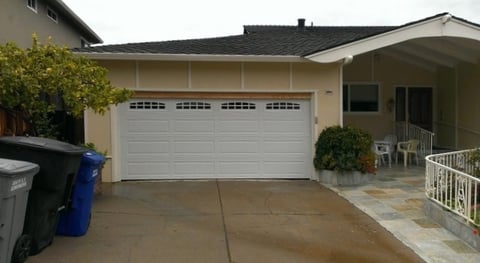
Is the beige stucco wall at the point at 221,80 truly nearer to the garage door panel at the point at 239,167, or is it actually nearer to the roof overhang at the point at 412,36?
the roof overhang at the point at 412,36

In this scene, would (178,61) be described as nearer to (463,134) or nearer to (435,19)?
(435,19)

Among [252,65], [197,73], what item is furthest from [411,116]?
[197,73]

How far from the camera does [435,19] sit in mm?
10578

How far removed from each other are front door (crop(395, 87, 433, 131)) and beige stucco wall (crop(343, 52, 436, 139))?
0.29 metres

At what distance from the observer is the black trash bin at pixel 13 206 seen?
4305mm

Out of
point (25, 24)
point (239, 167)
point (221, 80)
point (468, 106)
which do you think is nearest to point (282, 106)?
point (221, 80)

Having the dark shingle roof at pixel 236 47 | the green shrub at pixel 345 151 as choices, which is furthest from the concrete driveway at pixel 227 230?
the dark shingle roof at pixel 236 47

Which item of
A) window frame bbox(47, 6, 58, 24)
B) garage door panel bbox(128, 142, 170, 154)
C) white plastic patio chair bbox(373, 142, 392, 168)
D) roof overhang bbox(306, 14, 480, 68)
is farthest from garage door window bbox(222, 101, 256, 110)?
window frame bbox(47, 6, 58, 24)

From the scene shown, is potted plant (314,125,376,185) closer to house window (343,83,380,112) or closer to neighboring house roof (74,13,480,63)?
neighboring house roof (74,13,480,63)

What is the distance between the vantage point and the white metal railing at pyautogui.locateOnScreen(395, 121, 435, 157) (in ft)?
43.6

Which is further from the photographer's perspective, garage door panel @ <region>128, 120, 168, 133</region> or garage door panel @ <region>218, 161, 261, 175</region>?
garage door panel @ <region>218, 161, 261, 175</region>

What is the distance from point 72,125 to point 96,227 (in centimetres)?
526

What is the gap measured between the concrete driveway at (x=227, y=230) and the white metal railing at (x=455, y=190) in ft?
3.28

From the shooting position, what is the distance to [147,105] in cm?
1094
